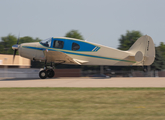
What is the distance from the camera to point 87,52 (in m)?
16.3

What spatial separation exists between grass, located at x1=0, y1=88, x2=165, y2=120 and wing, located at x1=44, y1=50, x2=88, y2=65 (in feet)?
23.9

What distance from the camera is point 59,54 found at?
15.0m

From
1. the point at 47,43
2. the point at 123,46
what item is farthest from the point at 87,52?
the point at 123,46

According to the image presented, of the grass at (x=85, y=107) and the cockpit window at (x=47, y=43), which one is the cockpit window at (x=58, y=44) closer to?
the cockpit window at (x=47, y=43)

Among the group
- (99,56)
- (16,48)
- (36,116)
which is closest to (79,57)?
(99,56)

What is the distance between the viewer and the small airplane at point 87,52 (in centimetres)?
1600

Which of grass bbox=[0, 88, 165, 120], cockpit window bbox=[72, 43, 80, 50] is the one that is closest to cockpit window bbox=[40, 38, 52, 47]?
cockpit window bbox=[72, 43, 80, 50]

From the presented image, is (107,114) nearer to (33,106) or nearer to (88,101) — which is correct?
(88,101)

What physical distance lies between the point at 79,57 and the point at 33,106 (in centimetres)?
1034

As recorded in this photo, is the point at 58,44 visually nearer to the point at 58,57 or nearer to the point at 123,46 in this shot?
the point at 58,57

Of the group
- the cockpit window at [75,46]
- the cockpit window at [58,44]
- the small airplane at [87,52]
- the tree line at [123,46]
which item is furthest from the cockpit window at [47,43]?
the tree line at [123,46]

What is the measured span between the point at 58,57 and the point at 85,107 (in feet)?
32.9

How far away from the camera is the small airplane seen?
1600cm

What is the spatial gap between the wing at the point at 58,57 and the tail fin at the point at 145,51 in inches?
177
